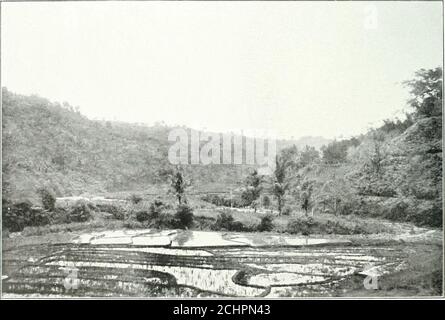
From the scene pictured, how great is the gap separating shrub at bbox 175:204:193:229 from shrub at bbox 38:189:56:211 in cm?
278

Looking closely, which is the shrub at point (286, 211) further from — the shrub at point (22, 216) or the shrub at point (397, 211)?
the shrub at point (22, 216)

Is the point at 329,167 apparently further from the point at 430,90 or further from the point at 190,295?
the point at 190,295

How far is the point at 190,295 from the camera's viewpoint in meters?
7.47

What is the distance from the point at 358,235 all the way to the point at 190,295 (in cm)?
395

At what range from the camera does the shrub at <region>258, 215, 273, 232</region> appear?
8.66m

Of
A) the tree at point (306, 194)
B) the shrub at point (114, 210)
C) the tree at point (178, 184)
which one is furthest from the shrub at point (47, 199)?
the tree at point (306, 194)

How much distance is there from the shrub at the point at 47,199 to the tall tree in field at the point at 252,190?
427 cm

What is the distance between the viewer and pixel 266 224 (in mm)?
8688

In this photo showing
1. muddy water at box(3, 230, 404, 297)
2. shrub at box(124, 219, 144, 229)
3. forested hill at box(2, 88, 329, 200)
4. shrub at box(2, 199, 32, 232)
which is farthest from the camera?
shrub at box(124, 219, 144, 229)

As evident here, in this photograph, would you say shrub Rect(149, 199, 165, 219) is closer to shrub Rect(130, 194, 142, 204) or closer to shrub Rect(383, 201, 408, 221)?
shrub Rect(130, 194, 142, 204)

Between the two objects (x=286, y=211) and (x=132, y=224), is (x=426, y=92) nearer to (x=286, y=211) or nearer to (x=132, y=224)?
(x=286, y=211)

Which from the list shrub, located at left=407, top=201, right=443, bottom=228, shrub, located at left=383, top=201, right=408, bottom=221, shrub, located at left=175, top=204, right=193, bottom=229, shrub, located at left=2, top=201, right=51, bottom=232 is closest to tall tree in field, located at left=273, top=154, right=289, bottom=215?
shrub, located at left=175, top=204, right=193, bottom=229

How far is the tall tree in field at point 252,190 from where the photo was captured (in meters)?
8.55

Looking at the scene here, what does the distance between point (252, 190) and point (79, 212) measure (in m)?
3.95
